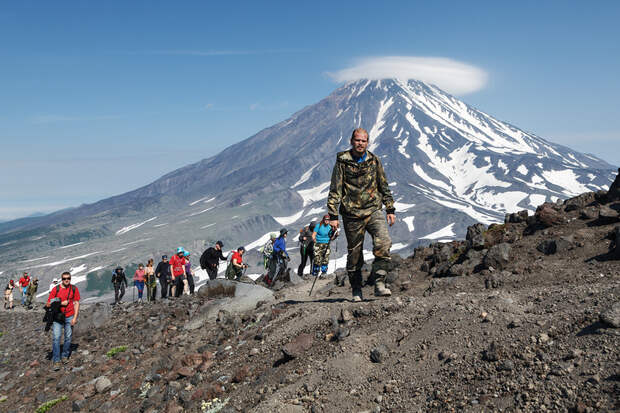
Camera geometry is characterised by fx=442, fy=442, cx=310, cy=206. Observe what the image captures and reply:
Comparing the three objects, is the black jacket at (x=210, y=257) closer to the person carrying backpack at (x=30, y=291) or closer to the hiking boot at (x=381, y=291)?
the hiking boot at (x=381, y=291)

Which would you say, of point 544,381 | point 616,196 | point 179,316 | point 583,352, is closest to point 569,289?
point 583,352

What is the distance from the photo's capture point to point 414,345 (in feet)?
17.4

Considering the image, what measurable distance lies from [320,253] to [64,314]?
7765 mm

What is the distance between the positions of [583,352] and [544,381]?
50 cm

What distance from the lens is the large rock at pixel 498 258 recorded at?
880 cm

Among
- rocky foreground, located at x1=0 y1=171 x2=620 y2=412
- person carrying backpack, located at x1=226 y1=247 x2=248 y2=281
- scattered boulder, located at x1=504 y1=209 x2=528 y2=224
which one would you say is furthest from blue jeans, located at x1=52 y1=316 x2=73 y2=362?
scattered boulder, located at x1=504 y1=209 x2=528 y2=224

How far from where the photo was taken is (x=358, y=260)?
7691mm

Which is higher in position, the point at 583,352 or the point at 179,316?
the point at 583,352

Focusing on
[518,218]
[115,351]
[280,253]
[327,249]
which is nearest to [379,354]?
[518,218]

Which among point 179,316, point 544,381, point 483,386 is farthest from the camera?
point 179,316

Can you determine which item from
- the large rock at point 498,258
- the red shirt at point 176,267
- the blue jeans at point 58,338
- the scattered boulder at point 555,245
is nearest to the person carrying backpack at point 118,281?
the red shirt at point 176,267

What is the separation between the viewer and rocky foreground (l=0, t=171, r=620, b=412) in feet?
13.4

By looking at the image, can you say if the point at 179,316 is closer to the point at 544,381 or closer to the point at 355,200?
the point at 355,200

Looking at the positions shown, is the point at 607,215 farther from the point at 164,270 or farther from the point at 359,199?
the point at 164,270
